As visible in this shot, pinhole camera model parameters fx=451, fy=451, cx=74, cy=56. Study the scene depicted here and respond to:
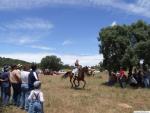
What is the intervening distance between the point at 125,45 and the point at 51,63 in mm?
95721

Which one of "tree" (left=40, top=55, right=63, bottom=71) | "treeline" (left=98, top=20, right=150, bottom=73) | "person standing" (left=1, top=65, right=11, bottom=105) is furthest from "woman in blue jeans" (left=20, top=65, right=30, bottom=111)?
"tree" (left=40, top=55, right=63, bottom=71)

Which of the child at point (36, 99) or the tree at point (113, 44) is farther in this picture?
the tree at point (113, 44)

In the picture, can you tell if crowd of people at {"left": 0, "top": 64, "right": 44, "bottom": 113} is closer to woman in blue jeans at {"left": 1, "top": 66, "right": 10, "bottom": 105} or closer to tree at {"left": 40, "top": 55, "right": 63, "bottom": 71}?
woman in blue jeans at {"left": 1, "top": 66, "right": 10, "bottom": 105}

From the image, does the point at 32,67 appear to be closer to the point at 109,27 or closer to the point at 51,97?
the point at 51,97

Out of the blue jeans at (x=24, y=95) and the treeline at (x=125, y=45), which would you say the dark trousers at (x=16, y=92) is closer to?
the blue jeans at (x=24, y=95)

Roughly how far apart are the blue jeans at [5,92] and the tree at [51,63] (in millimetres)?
112408

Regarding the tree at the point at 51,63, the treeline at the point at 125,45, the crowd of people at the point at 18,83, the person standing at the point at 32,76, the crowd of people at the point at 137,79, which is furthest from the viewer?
the tree at the point at 51,63

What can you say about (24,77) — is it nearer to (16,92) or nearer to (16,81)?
(16,81)

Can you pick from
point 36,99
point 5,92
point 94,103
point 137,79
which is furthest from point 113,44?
point 36,99

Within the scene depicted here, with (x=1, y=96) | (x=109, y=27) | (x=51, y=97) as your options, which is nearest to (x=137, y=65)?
(x=109, y=27)

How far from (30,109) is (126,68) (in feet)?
80.3

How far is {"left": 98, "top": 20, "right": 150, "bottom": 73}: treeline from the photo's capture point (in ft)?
123

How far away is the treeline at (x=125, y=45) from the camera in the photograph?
37.6 metres

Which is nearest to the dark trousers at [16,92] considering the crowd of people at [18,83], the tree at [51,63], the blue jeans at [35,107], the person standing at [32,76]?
the crowd of people at [18,83]
